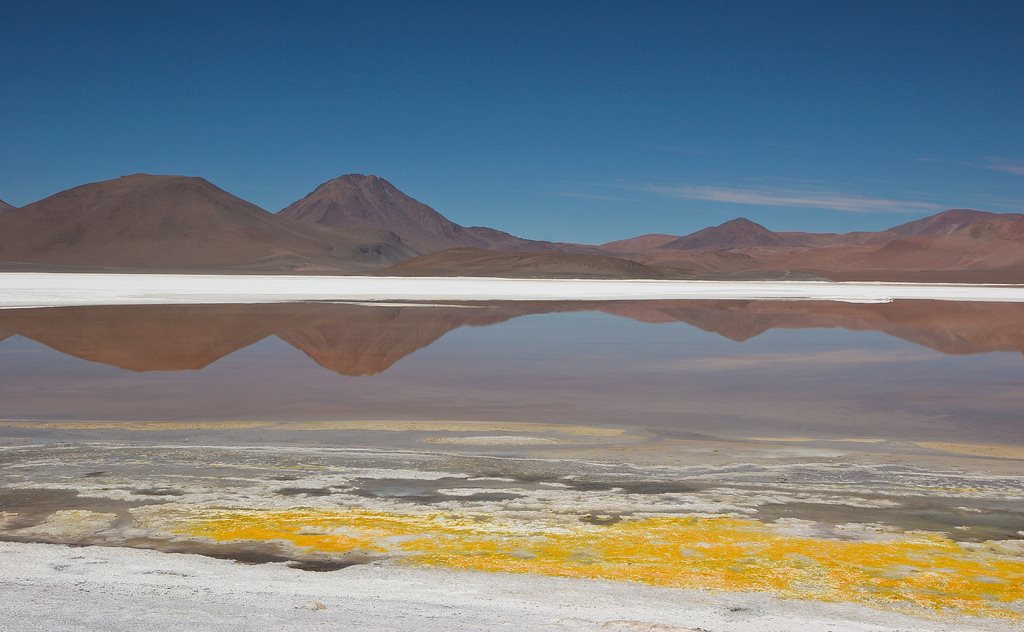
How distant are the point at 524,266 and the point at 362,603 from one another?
359ft

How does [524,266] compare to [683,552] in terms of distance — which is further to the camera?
[524,266]

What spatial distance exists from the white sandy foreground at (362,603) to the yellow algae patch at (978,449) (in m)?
4.44

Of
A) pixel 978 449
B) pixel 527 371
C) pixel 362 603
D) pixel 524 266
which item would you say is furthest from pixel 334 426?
pixel 524 266

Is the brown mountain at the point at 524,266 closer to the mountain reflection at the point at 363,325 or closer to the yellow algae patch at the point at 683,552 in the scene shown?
the mountain reflection at the point at 363,325

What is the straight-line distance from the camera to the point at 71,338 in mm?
18359

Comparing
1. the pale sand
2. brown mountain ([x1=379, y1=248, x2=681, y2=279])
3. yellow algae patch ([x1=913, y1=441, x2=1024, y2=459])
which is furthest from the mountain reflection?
brown mountain ([x1=379, y1=248, x2=681, y2=279])

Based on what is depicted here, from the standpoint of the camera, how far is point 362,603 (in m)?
4.40

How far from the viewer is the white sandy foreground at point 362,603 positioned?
13.6 feet

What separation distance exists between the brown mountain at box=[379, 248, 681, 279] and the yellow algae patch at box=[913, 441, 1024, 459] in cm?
9051

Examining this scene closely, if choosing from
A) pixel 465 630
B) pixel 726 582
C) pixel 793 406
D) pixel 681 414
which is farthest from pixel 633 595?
pixel 793 406

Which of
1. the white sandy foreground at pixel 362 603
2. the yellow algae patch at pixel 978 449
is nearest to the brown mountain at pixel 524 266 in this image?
the yellow algae patch at pixel 978 449

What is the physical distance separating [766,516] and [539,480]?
1631 millimetres

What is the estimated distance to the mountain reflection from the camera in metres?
16.4

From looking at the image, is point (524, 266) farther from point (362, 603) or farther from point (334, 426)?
point (362, 603)
